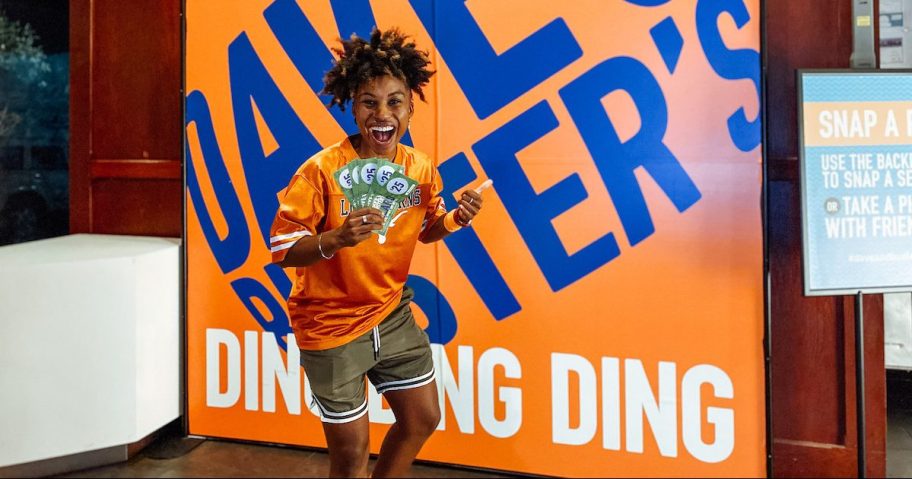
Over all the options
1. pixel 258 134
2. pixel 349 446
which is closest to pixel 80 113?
pixel 258 134

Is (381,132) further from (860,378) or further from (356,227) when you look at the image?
(860,378)

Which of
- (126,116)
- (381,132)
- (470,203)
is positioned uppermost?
(126,116)

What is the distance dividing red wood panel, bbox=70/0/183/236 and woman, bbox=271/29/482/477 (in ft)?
5.09

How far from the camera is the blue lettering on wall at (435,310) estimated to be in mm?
3041

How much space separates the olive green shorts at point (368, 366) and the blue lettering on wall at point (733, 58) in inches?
55.3

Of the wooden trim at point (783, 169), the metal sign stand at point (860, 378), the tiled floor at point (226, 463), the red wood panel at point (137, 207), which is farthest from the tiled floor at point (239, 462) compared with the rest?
the wooden trim at point (783, 169)

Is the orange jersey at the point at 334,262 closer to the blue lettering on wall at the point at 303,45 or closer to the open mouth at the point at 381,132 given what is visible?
the open mouth at the point at 381,132

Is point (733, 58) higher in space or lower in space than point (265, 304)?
higher

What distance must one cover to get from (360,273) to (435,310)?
0.83 m

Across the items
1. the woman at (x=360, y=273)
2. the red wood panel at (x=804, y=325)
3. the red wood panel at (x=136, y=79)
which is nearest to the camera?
the woman at (x=360, y=273)

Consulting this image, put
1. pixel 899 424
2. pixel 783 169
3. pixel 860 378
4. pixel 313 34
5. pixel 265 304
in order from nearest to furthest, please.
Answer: pixel 860 378
pixel 783 169
pixel 313 34
pixel 265 304
pixel 899 424

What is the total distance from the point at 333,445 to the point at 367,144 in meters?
0.95

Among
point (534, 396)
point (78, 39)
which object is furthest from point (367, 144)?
point (78, 39)

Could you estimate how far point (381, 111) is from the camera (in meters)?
2.22
